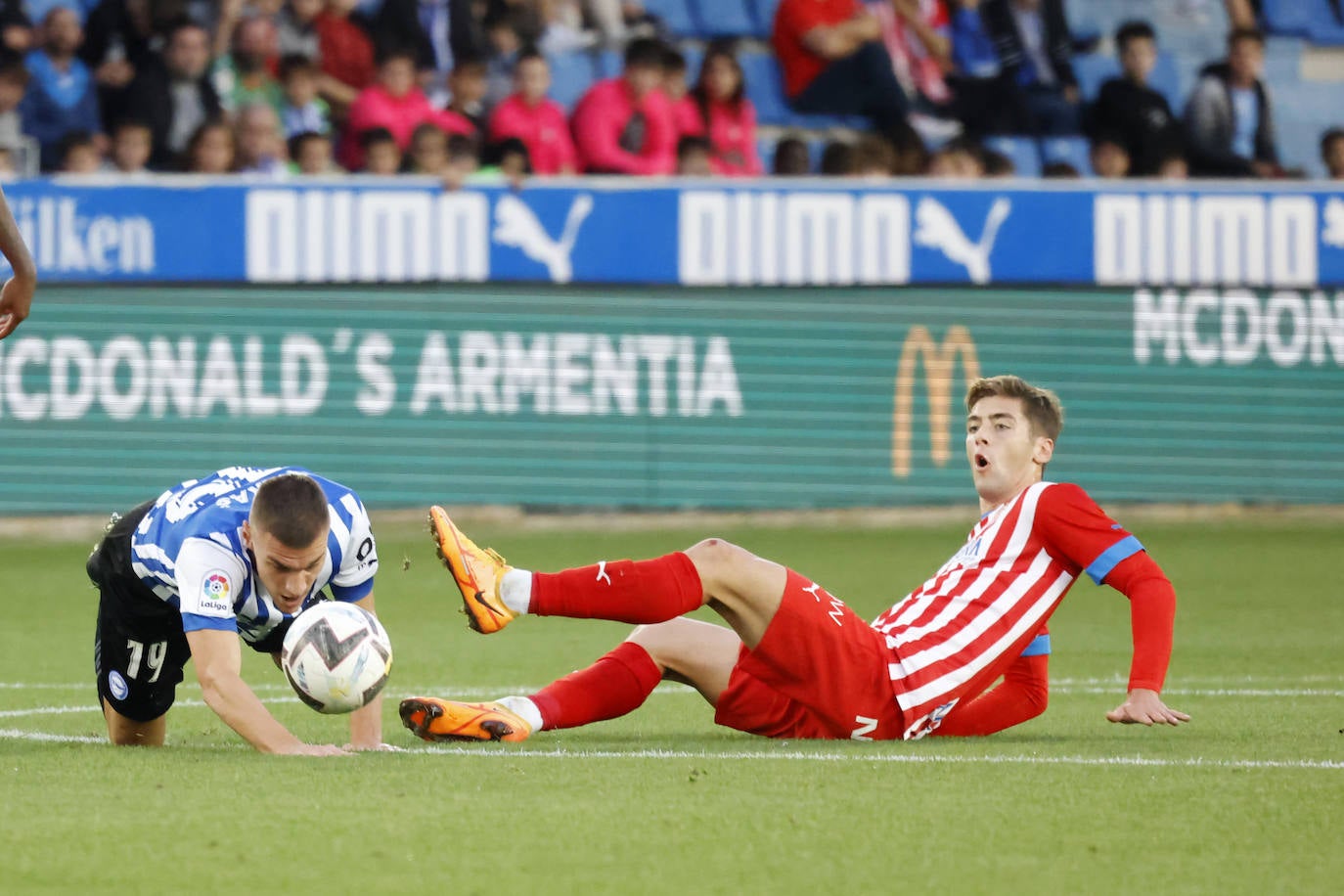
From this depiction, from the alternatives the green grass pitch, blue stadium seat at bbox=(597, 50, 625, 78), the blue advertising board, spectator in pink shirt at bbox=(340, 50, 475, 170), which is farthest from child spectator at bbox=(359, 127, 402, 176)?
the green grass pitch

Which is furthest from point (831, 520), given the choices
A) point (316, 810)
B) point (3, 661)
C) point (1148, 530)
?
point (316, 810)

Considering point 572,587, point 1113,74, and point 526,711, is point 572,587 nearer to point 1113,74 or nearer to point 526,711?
point 526,711

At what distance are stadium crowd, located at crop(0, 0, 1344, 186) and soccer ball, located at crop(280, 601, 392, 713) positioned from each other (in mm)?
8440

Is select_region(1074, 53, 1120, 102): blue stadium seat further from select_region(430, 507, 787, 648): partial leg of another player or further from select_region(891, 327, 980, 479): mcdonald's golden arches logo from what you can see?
select_region(430, 507, 787, 648): partial leg of another player

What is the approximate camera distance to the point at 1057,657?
30.2 feet

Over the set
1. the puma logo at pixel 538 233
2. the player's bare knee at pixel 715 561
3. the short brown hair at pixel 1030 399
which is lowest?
the player's bare knee at pixel 715 561

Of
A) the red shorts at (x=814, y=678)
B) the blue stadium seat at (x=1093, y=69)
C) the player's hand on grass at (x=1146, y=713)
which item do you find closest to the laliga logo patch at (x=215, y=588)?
the red shorts at (x=814, y=678)

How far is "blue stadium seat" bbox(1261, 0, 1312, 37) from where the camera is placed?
19000 millimetres

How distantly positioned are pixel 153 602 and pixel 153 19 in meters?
9.90

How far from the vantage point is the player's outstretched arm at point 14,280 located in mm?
6109

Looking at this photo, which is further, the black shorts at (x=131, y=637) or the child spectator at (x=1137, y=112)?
the child spectator at (x=1137, y=112)

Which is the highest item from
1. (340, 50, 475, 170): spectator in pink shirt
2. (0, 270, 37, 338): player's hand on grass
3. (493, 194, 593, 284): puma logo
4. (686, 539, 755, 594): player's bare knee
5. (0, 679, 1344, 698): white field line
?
(340, 50, 475, 170): spectator in pink shirt

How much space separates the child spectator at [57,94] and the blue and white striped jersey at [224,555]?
9308mm

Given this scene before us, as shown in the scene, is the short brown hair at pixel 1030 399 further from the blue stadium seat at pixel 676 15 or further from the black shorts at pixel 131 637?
the blue stadium seat at pixel 676 15
